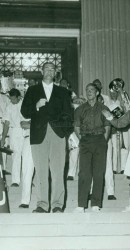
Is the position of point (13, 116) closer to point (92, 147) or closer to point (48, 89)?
point (48, 89)

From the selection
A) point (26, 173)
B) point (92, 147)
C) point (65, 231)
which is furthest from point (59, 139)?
point (65, 231)

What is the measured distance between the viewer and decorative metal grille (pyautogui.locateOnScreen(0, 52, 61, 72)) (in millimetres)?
13188

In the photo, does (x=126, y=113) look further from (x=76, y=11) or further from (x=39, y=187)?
(x=76, y=11)

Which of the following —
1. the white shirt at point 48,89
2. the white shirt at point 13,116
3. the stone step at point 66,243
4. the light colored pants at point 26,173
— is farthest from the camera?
the white shirt at point 13,116

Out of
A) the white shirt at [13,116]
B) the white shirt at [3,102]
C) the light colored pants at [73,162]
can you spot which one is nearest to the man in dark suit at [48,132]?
the light colored pants at [73,162]

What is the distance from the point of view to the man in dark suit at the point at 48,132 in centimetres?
659

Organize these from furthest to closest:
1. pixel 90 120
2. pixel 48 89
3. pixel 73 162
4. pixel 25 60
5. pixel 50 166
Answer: pixel 25 60 → pixel 73 162 → pixel 90 120 → pixel 48 89 → pixel 50 166

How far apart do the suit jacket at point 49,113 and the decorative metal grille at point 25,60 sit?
6329 mm

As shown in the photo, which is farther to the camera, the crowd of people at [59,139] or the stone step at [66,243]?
the crowd of people at [59,139]

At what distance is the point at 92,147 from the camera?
7.01 m

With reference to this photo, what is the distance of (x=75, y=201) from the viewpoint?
26.0ft

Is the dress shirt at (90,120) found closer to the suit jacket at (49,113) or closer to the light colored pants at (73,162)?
the suit jacket at (49,113)

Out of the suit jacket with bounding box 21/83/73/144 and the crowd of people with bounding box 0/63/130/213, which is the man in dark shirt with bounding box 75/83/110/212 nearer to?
the crowd of people with bounding box 0/63/130/213

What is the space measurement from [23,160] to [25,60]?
20.3ft
